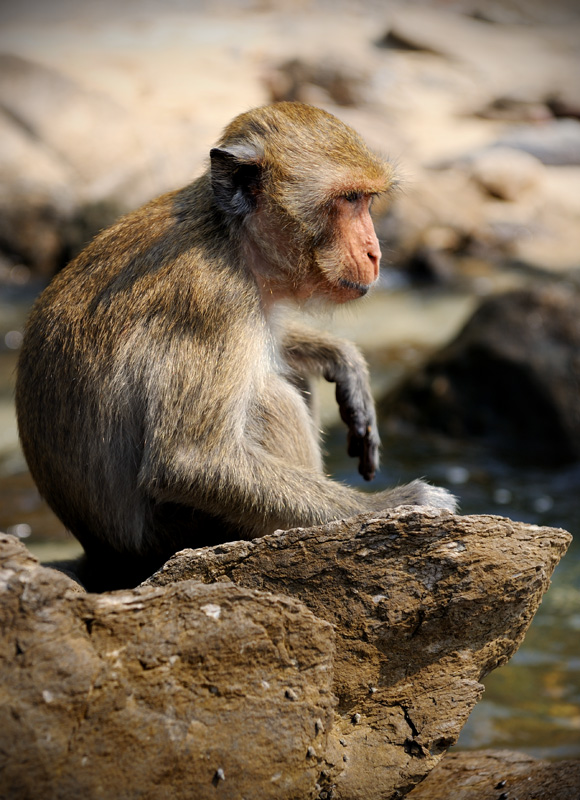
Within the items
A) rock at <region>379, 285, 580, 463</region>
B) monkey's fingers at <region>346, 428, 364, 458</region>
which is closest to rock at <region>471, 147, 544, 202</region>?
rock at <region>379, 285, 580, 463</region>

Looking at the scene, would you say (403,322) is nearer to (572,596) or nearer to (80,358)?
(572,596)

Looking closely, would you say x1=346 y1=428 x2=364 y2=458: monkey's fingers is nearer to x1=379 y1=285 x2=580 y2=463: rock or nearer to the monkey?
the monkey

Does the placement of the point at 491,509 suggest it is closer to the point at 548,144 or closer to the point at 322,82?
the point at 548,144

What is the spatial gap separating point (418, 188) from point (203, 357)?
14.6 m

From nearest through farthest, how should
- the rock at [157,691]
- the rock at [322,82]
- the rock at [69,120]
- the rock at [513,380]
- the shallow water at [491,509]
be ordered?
the rock at [157,691]
the shallow water at [491,509]
the rock at [513,380]
the rock at [69,120]
the rock at [322,82]

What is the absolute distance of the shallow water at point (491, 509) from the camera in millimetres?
6312

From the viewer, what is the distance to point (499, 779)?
4.09m

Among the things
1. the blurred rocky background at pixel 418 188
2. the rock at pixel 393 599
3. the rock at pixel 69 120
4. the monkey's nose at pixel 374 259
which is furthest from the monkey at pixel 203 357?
the rock at pixel 69 120

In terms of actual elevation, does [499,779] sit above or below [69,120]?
below

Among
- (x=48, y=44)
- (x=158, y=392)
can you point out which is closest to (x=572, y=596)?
(x=158, y=392)

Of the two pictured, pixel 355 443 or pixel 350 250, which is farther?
pixel 355 443

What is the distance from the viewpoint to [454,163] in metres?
19.7

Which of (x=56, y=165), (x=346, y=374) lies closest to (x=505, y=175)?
(x=56, y=165)

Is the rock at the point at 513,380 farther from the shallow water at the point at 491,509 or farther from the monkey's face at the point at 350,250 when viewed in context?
the monkey's face at the point at 350,250
